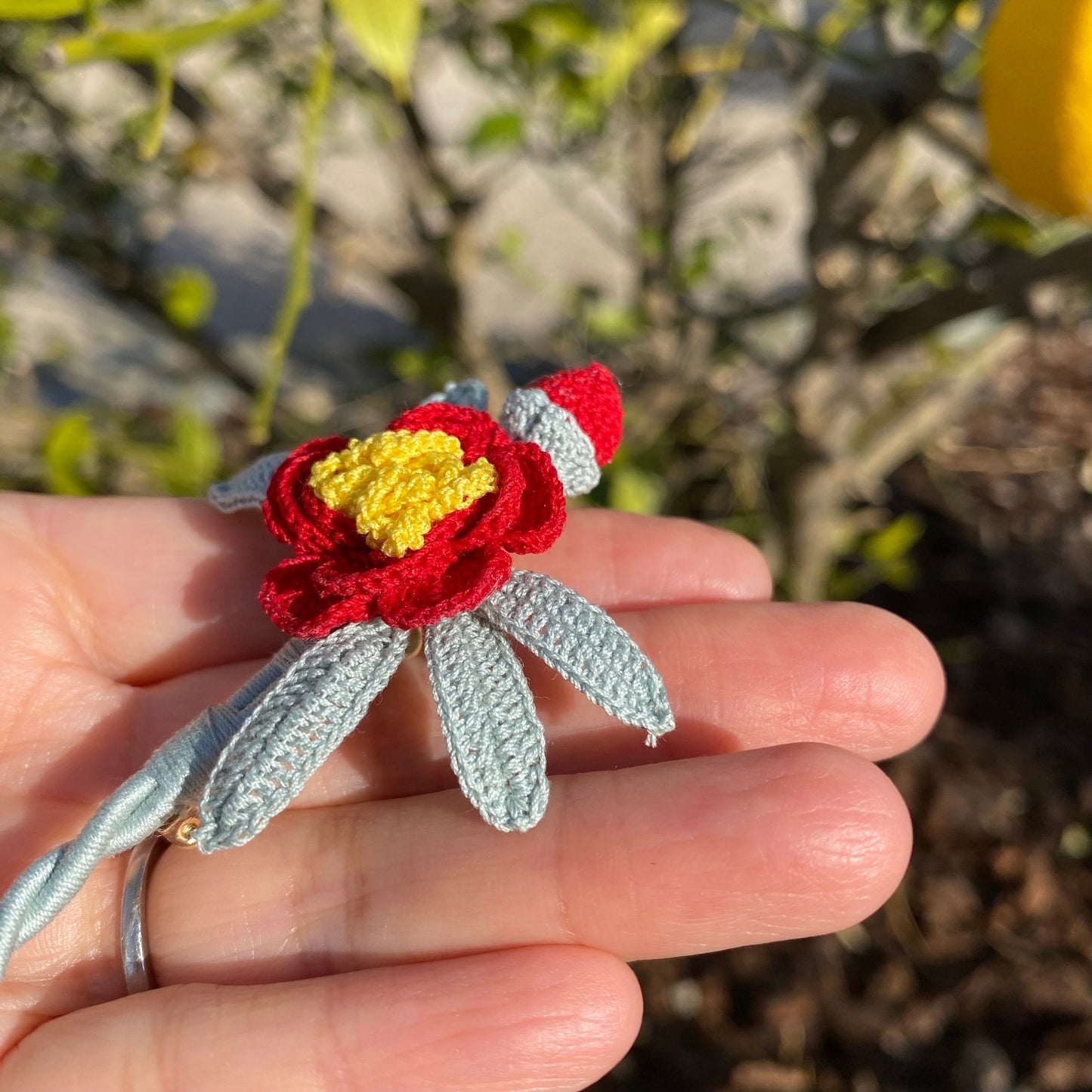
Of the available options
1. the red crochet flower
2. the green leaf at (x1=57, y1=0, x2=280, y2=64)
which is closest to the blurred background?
the green leaf at (x1=57, y1=0, x2=280, y2=64)

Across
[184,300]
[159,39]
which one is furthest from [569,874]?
[184,300]

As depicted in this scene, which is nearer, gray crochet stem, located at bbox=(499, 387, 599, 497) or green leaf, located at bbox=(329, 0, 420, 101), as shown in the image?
green leaf, located at bbox=(329, 0, 420, 101)

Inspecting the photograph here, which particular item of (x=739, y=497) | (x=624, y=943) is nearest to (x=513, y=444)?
(x=624, y=943)

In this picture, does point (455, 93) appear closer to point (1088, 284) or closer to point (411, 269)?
point (411, 269)

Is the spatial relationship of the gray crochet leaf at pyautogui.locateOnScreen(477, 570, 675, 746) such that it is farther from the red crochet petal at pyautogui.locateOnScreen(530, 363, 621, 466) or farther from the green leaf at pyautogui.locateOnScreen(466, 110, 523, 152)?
the green leaf at pyautogui.locateOnScreen(466, 110, 523, 152)

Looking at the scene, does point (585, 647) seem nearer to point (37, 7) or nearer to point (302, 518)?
point (302, 518)
